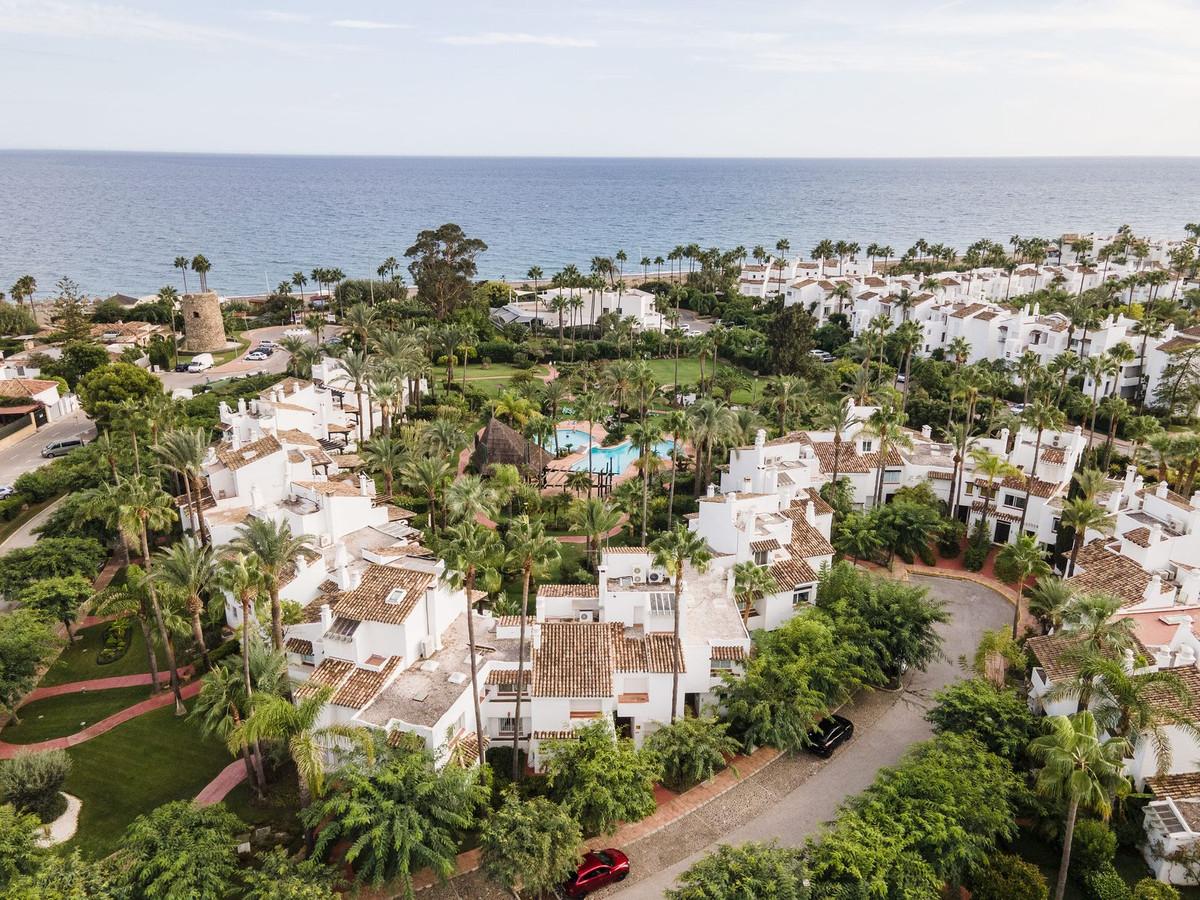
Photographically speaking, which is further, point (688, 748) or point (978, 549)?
point (978, 549)

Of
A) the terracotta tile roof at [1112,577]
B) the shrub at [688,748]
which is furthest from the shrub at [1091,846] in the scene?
the terracotta tile roof at [1112,577]

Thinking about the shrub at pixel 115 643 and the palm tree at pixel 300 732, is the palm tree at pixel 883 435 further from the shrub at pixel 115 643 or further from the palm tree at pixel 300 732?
the shrub at pixel 115 643

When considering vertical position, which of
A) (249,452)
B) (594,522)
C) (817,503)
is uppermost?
(249,452)

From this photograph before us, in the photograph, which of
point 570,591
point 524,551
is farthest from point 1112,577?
point 524,551

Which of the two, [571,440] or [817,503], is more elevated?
[817,503]

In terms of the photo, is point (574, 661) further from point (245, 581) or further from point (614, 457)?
point (614, 457)

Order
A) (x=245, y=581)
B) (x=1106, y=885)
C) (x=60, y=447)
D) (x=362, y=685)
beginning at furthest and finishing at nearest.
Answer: (x=60, y=447) → (x=362, y=685) → (x=245, y=581) → (x=1106, y=885)

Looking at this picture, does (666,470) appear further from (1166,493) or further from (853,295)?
(853,295)
